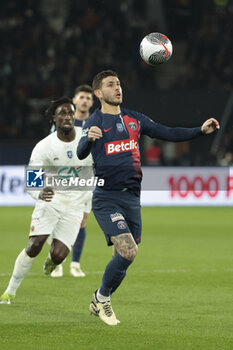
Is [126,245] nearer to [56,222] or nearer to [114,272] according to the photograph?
[114,272]

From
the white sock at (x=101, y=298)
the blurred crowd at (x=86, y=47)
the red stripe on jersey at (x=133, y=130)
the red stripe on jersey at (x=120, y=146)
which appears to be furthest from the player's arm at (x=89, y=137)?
the blurred crowd at (x=86, y=47)

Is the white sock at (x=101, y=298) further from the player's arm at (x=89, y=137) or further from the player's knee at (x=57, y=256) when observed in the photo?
the player's knee at (x=57, y=256)

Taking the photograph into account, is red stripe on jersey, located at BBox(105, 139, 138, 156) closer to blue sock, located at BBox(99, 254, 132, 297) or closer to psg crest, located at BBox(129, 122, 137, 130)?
psg crest, located at BBox(129, 122, 137, 130)

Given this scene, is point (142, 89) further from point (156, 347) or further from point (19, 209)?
point (156, 347)

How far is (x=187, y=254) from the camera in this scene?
40.7 ft

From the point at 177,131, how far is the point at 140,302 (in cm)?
195

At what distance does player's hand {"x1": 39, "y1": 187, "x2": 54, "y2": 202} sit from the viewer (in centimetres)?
742

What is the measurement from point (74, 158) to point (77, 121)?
80.6 inches

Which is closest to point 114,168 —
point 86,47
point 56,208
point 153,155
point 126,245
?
point 126,245

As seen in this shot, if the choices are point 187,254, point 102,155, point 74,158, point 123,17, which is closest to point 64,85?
point 123,17

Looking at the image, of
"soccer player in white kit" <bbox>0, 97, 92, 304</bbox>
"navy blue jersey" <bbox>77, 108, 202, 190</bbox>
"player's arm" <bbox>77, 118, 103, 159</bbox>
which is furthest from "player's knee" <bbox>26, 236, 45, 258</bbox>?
"player's arm" <bbox>77, 118, 103, 159</bbox>

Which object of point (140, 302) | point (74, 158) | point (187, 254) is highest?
point (74, 158)

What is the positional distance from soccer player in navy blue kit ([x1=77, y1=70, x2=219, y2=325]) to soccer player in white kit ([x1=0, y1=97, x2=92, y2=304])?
962 millimetres

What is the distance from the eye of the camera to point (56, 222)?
8.18 metres
